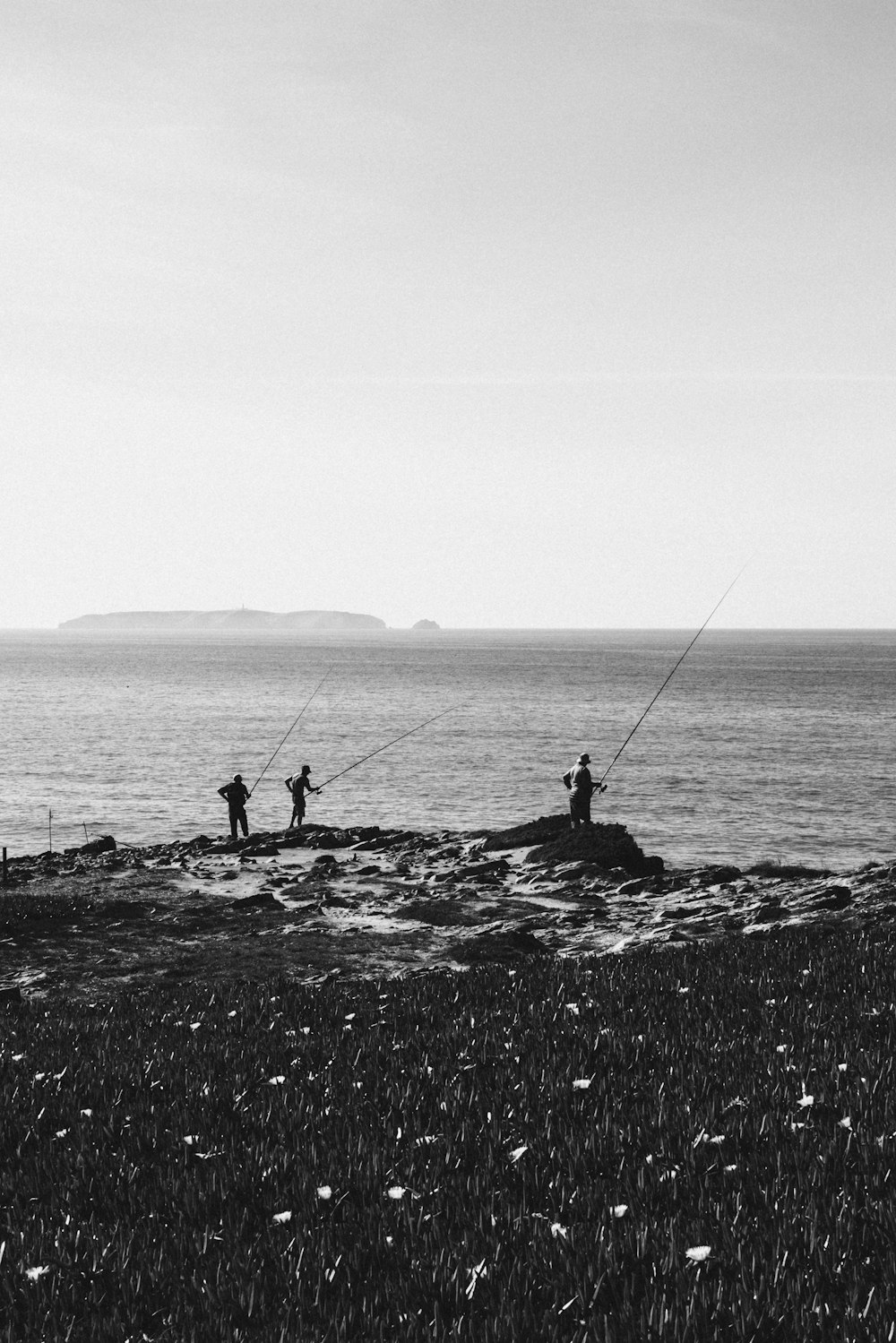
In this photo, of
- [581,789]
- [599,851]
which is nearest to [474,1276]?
[599,851]

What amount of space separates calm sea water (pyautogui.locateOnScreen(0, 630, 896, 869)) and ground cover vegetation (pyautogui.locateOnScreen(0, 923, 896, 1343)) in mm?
23527

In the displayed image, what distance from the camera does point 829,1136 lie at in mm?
4949

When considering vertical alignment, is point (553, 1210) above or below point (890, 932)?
above

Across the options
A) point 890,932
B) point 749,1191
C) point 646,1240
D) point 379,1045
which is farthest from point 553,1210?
point 890,932

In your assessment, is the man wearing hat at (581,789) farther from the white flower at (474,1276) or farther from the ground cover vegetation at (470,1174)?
the white flower at (474,1276)

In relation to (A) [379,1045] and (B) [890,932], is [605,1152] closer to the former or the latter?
(A) [379,1045]

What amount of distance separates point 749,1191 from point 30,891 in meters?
21.2

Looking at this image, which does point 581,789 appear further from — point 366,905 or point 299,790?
point 299,790

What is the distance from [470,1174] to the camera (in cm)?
493

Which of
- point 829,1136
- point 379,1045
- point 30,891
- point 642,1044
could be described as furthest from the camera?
point 30,891

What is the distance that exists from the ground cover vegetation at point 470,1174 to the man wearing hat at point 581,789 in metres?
16.5

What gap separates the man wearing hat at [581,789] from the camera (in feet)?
82.2

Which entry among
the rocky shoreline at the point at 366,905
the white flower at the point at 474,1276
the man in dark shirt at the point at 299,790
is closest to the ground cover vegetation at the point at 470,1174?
the white flower at the point at 474,1276

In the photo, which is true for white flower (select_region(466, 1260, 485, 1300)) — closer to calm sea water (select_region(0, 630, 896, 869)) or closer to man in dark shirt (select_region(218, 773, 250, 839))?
calm sea water (select_region(0, 630, 896, 869))
